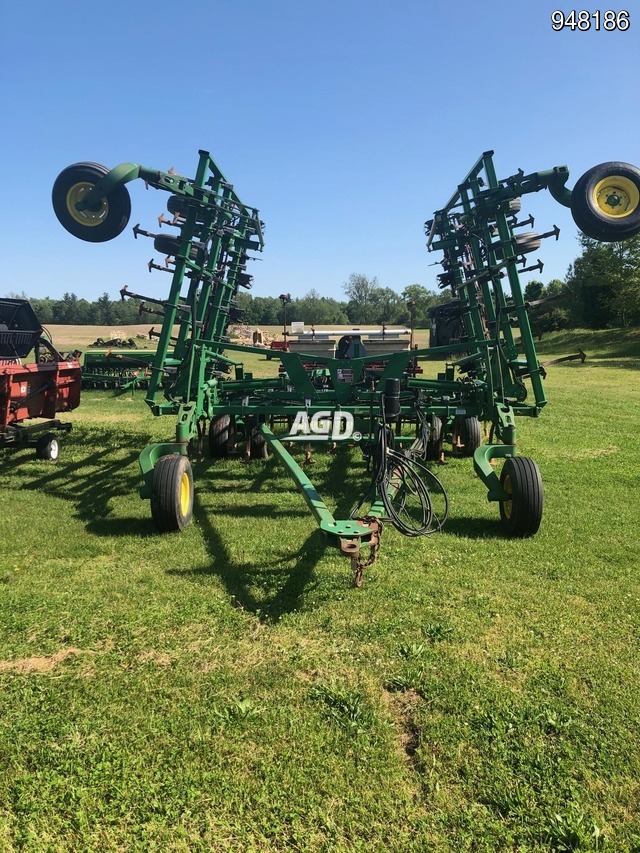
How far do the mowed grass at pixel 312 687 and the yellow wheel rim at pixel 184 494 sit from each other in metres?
0.25

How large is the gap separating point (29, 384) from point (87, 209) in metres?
2.84

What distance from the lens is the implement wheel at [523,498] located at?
17.6 ft

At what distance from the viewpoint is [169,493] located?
543cm

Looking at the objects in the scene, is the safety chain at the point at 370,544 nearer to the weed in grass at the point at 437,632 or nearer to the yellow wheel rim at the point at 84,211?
the weed in grass at the point at 437,632

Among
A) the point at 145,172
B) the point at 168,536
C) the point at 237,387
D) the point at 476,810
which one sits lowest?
the point at 476,810

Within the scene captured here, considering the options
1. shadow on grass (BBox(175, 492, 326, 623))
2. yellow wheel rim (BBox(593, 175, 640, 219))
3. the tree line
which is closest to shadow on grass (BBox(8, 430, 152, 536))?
shadow on grass (BBox(175, 492, 326, 623))

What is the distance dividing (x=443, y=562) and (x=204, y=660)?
2338 millimetres

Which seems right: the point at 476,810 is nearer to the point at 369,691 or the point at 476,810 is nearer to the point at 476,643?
the point at 369,691

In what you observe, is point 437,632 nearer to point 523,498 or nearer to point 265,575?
point 265,575

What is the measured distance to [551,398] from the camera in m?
17.2

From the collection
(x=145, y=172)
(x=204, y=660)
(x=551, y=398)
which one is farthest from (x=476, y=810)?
(x=551, y=398)

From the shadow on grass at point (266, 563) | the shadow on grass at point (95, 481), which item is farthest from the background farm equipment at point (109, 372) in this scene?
the shadow on grass at point (266, 563)

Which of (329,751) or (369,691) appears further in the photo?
(369,691)

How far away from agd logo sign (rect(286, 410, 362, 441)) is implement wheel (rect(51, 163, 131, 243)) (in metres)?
4.23
